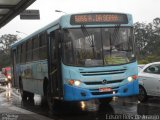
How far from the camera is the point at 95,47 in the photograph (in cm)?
1402

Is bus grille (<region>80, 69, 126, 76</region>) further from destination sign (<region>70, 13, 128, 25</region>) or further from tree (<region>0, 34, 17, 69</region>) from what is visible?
tree (<region>0, 34, 17, 69</region>)

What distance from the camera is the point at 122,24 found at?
14.7m

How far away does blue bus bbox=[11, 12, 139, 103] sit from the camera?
45.3ft

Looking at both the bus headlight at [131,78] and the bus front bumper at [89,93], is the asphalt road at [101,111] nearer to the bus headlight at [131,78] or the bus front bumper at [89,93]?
the bus front bumper at [89,93]

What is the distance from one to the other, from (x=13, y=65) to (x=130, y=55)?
42.8 feet

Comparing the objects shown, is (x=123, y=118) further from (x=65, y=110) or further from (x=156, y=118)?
(x=65, y=110)

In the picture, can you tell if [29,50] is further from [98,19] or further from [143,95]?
[98,19]

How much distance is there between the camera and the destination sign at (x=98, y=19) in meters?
14.3

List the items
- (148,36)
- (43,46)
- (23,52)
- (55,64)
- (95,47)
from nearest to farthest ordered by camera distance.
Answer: (95,47) < (55,64) < (43,46) < (23,52) < (148,36)

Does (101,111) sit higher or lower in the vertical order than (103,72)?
lower

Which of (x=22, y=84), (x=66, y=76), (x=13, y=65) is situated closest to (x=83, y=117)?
(x=66, y=76)

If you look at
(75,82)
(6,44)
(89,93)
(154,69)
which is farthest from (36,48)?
(6,44)

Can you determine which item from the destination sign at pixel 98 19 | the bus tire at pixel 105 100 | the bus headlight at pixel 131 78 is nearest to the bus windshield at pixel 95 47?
the destination sign at pixel 98 19

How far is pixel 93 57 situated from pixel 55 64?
160 cm
